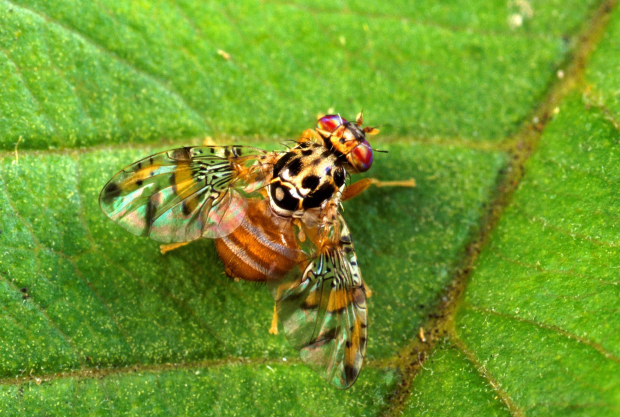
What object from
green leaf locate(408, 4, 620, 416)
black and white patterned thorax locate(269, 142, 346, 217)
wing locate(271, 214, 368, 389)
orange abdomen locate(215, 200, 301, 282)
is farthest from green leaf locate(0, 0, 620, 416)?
black and white patterned thorax locate(269, 142, 346, 217)

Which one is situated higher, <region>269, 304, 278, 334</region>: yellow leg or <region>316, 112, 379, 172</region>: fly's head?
<region>316, 112, 379, 172</region>: fly's head

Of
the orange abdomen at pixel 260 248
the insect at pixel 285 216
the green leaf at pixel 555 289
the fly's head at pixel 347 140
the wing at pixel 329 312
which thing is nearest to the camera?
the green leaf at pixel 555 289

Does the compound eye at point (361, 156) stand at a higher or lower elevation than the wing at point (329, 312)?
higher

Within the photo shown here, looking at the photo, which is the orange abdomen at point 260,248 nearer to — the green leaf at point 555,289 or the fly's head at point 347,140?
the fly's head at point 347,140

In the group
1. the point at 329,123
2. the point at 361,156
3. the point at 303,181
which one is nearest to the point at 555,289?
the point at 361,156

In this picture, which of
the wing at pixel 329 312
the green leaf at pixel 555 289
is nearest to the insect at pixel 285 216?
→ the wing at pixel 329 312

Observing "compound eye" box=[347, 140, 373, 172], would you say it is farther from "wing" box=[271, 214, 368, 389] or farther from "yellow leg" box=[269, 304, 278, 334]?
"yellow leg" box=[269, 304, 278, 334]
